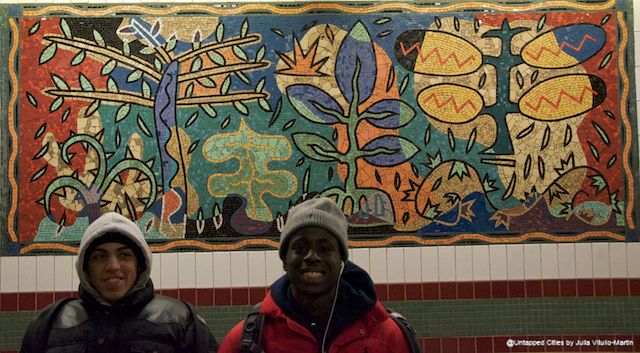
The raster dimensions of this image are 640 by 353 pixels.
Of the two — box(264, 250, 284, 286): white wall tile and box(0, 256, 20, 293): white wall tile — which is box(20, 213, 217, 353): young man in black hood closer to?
box(264, 250, 284, 286): white wall tile

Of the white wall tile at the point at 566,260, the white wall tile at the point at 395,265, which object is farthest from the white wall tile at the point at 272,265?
the white wall tile at the point at 566,260

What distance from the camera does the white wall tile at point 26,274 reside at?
20.2 ft

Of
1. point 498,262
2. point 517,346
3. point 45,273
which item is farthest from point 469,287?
point 45,273

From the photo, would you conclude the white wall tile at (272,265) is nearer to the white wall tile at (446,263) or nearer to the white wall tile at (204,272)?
the white wall tile at (204,272)

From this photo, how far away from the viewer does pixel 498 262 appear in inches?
247

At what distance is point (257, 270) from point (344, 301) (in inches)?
129

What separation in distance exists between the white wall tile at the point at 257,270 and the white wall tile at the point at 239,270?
3 centimetres

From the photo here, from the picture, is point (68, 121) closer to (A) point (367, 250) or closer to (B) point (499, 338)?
(A) point (367, 250)

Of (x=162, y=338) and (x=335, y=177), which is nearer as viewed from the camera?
(x=162, y=338)

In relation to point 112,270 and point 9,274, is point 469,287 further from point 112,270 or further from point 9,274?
point 112,270

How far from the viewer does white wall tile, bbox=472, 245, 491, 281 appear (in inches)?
247

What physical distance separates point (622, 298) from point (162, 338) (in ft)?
13.6

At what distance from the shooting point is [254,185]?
6.29 metres

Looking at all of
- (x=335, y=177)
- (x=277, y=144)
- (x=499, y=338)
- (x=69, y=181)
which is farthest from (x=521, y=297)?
(x=69, y=181)
